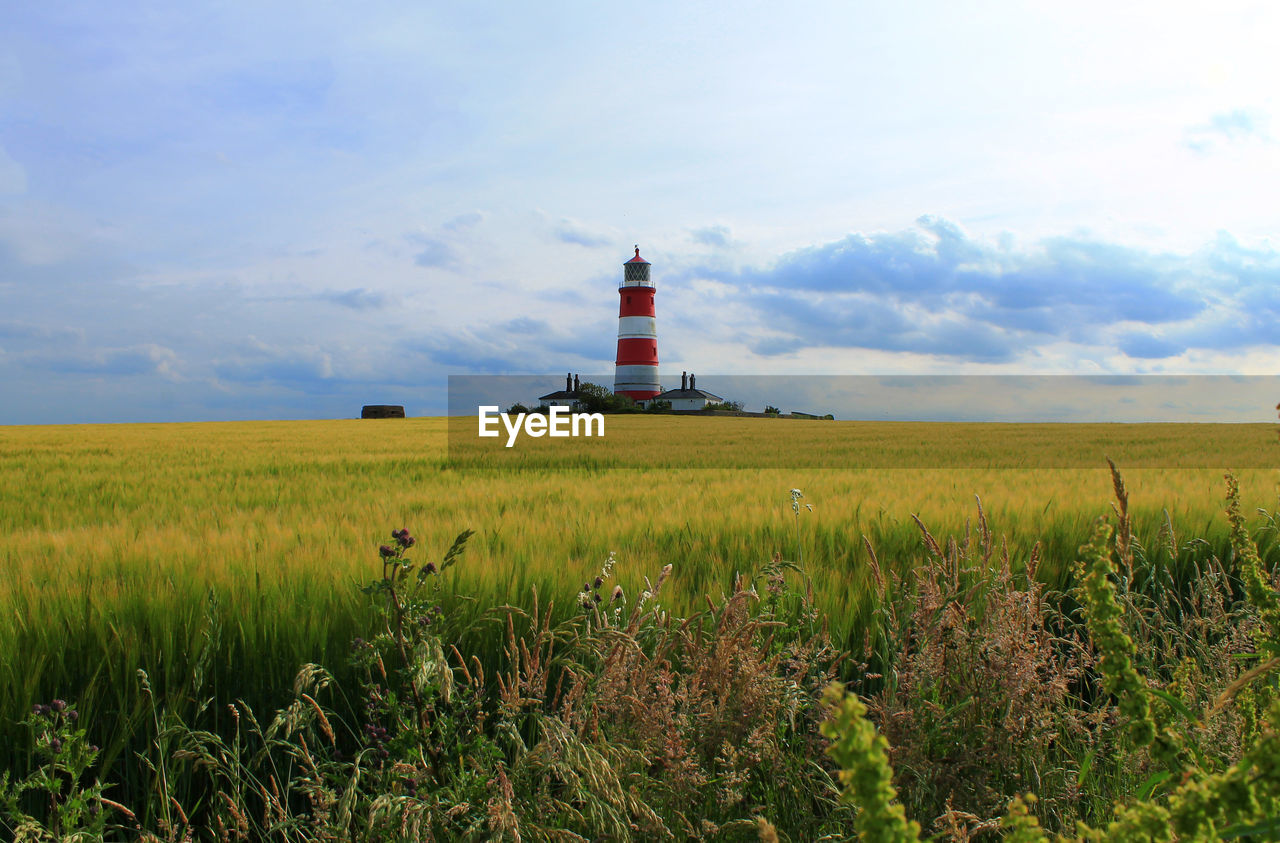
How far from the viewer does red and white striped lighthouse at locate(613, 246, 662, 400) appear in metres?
57.1

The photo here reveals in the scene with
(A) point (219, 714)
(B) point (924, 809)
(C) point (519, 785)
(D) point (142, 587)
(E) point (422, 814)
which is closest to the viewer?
(E) point (422, 814)

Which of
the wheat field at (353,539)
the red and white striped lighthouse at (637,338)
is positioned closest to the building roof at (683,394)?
the red and white striped lighthouse at (637,338)

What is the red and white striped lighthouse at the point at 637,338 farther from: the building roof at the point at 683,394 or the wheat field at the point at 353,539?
the wheat field at the point at 353,539

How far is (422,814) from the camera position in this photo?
5.45ft

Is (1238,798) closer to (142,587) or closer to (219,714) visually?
(219,714)

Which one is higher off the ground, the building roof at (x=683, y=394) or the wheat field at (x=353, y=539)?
the building roof at (x=683, y=394)

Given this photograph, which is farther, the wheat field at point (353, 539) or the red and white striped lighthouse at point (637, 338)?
the red and white striped lighthouse at point (637, 338)

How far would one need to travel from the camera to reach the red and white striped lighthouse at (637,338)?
57.1m

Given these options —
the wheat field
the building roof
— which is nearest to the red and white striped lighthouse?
the building roof

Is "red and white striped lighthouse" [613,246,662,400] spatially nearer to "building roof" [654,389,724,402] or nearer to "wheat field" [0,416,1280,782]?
"building roof" [654,389,724,402]

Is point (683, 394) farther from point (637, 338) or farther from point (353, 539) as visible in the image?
point (353, 539)

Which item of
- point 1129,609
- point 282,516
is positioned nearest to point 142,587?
point 282,516

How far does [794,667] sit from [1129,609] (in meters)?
1.58

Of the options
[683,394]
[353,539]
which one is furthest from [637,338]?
[353,539]
